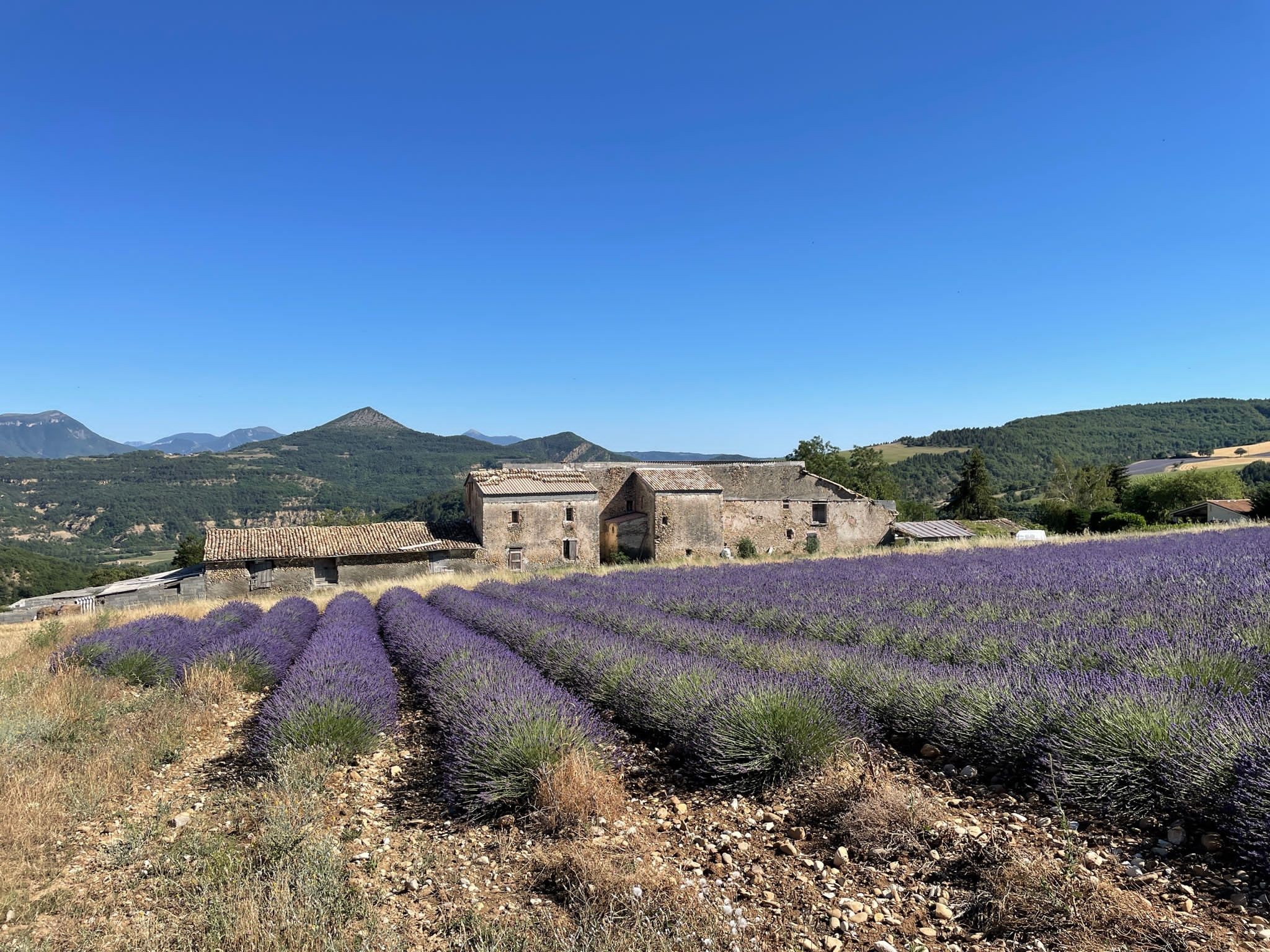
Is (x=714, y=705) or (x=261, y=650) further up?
(x=714, y=705)

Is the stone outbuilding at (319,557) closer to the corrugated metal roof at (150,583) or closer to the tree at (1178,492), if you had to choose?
the corrugated metal roof at (150,583)

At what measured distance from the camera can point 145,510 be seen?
142875mm

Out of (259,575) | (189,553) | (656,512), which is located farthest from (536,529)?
(189,553)

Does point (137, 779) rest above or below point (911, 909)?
below

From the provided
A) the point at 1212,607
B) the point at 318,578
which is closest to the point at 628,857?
the point at 1212,607

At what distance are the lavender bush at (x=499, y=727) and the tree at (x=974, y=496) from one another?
162ft

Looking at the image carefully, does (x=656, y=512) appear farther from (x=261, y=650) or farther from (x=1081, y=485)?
(x=1081, y=485)

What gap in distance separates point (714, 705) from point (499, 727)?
4.65ft

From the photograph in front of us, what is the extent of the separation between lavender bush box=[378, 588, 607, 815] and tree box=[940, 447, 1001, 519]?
49.4 metres

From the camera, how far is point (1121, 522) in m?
27.8

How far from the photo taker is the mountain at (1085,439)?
9550 centimetres

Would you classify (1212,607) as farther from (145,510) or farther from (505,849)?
(145,510)

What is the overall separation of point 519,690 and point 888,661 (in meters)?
2.96

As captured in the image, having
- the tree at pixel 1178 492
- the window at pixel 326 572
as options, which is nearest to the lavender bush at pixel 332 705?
the window at pixel 326 572
